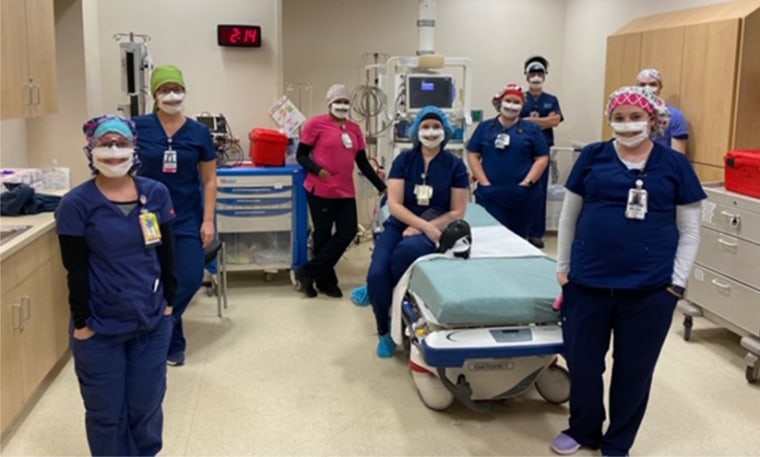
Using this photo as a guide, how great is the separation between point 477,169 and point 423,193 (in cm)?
106

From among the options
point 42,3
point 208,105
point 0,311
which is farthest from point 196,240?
point 208,105

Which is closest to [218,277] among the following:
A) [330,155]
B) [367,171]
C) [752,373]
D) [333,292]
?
[333,292]

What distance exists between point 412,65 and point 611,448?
4003 mm

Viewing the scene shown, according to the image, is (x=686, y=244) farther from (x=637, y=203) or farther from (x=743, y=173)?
(x=743, y=173)

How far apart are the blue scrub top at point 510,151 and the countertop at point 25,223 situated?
8.64 feet

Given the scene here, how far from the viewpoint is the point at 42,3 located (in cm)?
374

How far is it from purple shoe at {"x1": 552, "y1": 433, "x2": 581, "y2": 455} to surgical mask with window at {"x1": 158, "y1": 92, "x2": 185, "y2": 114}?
2347mm

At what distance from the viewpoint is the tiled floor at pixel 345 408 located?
114 inches

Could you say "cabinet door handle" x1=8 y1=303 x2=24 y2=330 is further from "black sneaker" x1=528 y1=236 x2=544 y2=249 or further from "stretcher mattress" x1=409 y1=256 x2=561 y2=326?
"black sneaker" x1=528 y1=236 x2=544 y2=249

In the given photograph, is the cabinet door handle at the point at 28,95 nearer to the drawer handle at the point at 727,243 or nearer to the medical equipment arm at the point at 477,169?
the medical equipment arm at the point at 477,169

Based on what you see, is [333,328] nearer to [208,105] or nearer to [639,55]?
[208,105]

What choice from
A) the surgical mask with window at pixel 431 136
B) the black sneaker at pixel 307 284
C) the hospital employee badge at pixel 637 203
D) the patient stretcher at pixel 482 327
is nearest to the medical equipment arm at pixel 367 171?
the black sneaker at pixel 307 284

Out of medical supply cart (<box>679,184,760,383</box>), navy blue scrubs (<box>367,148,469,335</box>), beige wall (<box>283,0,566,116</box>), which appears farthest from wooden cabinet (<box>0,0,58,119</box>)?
medical supply cart (<box>679,184,760,383</box>)

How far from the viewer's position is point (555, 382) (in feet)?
10.4
